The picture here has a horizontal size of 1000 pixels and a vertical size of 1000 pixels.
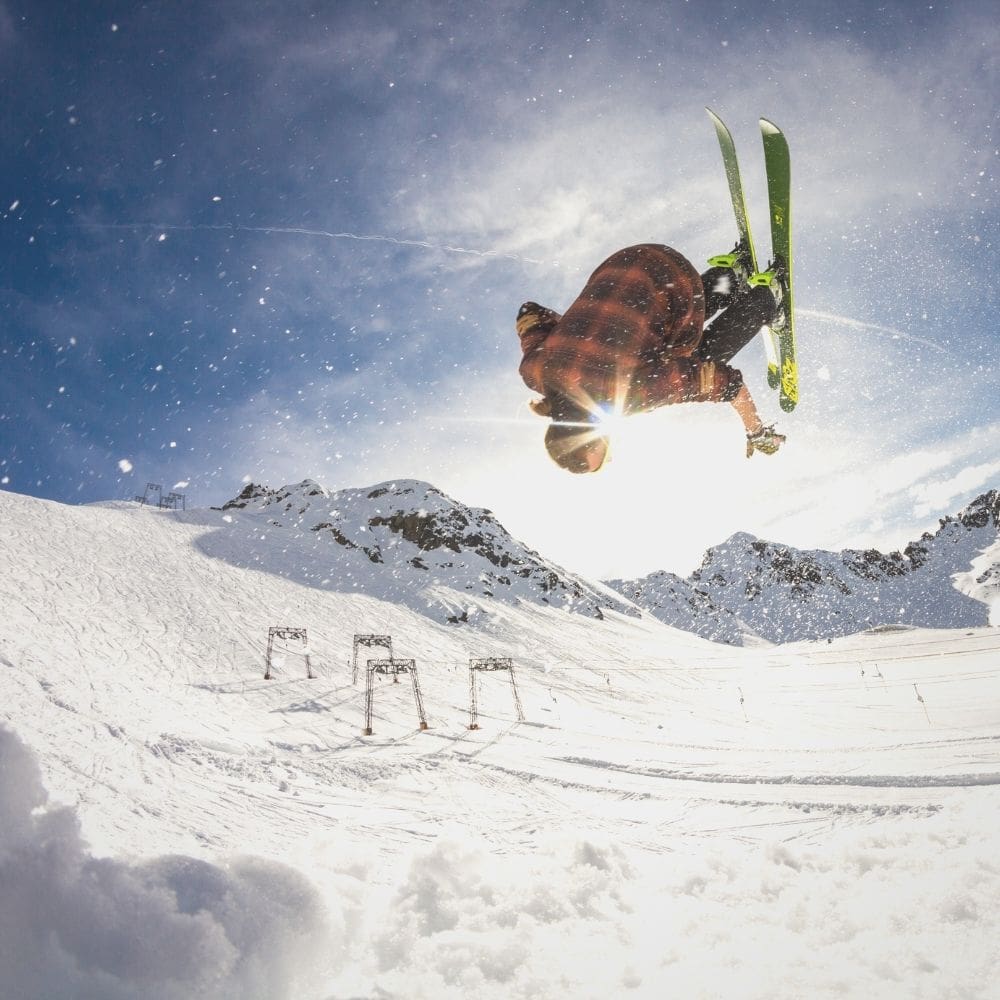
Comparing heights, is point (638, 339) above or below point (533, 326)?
below

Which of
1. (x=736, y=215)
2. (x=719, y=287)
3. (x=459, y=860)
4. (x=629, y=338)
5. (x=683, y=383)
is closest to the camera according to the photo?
(x=629, y=338)

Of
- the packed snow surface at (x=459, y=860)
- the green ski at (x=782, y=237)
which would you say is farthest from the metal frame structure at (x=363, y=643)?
the green ski at (x=782, y=237)

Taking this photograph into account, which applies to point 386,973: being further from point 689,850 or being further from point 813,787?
point 813,787

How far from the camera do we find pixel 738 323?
2.50m

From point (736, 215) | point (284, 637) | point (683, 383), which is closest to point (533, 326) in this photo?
point (683, 383)

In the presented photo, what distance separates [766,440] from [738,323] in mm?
853

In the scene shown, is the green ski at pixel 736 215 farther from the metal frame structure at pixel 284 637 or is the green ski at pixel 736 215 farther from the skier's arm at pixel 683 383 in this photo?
the metal frame structure at pixel 284 637

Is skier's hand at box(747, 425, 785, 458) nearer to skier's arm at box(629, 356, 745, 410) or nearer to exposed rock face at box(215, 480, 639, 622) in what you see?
skier's arm at box(629, 356, 745, 410)

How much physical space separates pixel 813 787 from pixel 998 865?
20.5 feet

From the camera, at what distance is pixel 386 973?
2.36 m

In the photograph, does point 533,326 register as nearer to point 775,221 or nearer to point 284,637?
point 775,221

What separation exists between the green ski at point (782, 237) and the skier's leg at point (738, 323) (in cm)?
32

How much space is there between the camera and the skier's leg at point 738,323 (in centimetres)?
250

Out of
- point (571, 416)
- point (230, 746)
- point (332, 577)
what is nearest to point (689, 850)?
point (571, 416)
